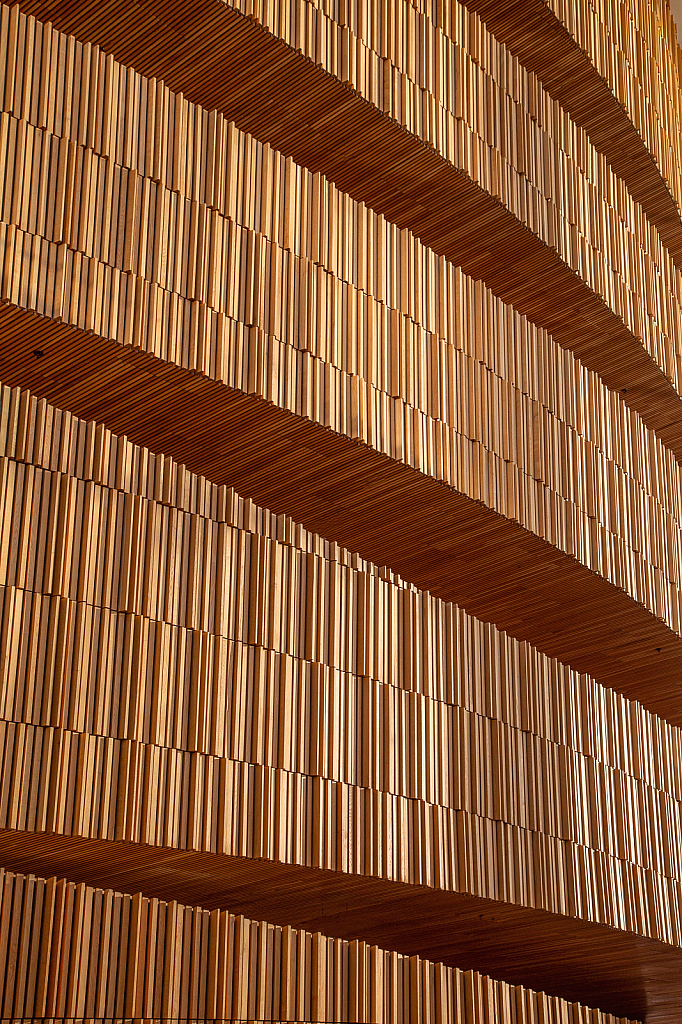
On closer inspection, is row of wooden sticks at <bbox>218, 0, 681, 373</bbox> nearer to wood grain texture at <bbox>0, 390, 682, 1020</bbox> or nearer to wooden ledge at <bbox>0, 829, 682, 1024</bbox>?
wood grain texture at <bbox>0, 390, 682, 1020</bbox>

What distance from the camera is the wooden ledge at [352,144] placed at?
17.6 ft

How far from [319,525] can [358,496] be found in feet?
1.24

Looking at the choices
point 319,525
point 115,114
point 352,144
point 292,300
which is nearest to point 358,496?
point 319,525

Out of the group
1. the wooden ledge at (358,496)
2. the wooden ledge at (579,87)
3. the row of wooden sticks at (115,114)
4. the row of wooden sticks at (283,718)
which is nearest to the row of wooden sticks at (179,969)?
the row of wooden sticks at (283,718)

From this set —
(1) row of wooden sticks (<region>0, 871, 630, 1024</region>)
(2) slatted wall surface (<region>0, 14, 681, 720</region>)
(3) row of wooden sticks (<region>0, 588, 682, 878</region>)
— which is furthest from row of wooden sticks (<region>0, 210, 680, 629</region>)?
(1) row of wooden sticks (<region>0, 871, 630, 1024</region>)

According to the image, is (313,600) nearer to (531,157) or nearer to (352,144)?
(352,144)

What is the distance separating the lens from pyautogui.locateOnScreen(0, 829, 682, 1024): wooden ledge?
4.71m

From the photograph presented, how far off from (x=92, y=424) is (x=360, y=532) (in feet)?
6.40

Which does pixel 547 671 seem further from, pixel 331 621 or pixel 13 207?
pixel 13 207

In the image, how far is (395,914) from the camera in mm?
6301

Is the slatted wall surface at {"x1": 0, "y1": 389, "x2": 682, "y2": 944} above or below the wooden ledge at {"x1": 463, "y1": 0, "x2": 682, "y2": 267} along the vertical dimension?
below

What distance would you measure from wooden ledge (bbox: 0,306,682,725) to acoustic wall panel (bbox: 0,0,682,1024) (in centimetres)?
2

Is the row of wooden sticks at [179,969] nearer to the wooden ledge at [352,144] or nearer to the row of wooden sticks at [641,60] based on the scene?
the wooden ledge at [352,144]

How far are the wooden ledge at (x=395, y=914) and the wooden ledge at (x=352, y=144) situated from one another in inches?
130
